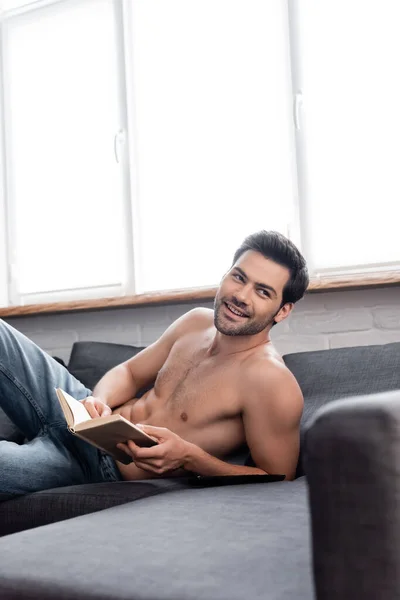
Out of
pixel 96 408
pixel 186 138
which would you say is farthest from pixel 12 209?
pixel 96 408

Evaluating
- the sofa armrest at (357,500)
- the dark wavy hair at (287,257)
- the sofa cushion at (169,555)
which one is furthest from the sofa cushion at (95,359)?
the sofa armrest at (357,500)

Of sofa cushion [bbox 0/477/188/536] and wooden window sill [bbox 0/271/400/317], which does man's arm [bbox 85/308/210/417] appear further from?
sofa cushion [bbox 0/477/188/536]

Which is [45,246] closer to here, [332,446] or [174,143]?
[174,143]

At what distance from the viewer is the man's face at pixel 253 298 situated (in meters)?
1.87

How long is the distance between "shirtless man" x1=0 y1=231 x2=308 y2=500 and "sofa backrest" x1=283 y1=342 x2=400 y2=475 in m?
0.14

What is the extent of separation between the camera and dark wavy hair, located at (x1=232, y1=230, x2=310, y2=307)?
1.90m

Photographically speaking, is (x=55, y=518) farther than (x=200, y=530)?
Yes

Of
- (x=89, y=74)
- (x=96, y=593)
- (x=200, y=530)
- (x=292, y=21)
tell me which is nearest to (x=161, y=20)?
(x=89, y=74)

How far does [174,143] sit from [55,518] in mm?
1752

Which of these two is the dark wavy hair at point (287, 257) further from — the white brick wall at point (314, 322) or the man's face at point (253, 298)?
the white brick wall at point (314, 322)

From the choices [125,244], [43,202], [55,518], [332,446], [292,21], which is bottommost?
[55,518]

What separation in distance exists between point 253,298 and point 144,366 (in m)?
0.45

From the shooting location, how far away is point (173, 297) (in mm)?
2604

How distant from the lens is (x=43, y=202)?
10.6 ft
